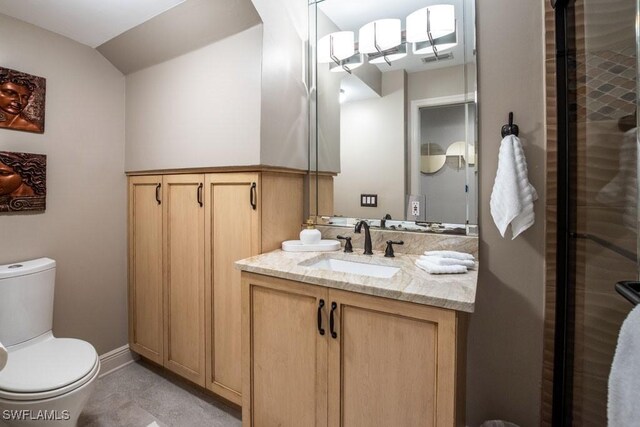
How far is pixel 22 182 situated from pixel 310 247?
5.51 ft

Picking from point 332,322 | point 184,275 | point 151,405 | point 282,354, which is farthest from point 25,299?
point 332,322

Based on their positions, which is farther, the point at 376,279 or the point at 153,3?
the point at 153,3

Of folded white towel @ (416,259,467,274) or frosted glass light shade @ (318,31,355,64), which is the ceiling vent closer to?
frosted glass light shade @ (318,31,355,64)

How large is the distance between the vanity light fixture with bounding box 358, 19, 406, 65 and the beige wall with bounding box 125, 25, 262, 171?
25.0 inches

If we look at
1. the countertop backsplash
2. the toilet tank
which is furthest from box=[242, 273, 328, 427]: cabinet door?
the toilet tank

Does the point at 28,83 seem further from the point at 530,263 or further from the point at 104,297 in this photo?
the point at 530,263

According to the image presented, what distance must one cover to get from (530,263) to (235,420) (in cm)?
175

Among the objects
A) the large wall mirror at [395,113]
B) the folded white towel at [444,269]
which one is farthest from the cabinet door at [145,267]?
the folded white towel at [444,269]

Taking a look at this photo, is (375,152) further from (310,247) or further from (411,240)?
(310,247)

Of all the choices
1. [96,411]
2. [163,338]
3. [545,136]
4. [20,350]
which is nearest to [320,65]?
[545,136]

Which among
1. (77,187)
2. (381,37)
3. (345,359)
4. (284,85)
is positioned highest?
(381,37)

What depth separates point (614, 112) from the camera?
95 cm

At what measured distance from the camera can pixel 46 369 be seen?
4.71 feet

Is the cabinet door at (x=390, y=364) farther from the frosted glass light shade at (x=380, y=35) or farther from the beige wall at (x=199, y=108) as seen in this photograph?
the frosted glass light shade at (x=380, y=35)
